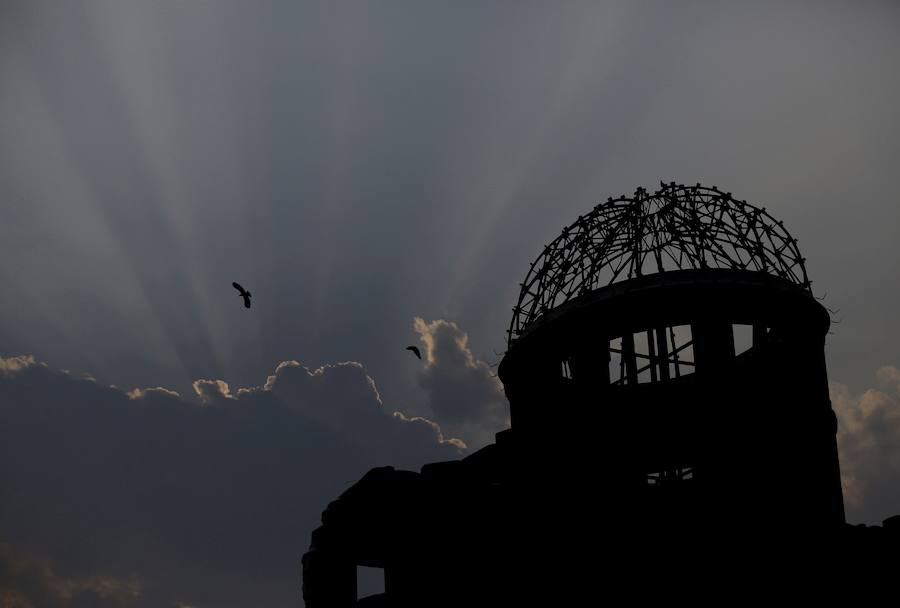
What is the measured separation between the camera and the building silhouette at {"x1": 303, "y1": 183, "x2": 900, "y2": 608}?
87.4ft

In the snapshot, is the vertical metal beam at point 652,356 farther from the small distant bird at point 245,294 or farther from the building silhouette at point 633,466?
the small distant bird at point 245,294

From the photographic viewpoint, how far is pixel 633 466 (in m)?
29.5

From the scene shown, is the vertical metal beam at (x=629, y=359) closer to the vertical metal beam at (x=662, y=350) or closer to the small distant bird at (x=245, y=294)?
the vertical metal beam at (x=662, y=350)

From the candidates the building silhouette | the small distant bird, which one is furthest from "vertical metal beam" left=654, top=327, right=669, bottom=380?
the small distant bird

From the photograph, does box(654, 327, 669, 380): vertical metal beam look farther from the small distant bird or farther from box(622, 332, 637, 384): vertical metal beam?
the small distant bird

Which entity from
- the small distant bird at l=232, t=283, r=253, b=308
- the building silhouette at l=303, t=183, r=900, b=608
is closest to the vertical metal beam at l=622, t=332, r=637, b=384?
the building silhouette at l=303, t=183, r=900, b=608

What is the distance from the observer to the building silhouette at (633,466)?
2664 centimetres

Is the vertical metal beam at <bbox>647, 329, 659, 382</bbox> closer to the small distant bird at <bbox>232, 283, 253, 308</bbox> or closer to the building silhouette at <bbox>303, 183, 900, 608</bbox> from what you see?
the building silhouette at <bbox>303, 183, 900, 608</bbox>

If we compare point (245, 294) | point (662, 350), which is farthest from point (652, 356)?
point (245, 294)

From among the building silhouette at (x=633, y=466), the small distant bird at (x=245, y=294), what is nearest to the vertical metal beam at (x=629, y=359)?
the building silhouette at (x=633, y=466)

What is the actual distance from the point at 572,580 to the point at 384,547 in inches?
210

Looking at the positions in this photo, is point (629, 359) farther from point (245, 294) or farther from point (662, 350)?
point (245, 294)

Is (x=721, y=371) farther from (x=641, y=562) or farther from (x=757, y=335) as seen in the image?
(x=641, y=562)

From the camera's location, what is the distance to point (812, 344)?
30.1 meters
